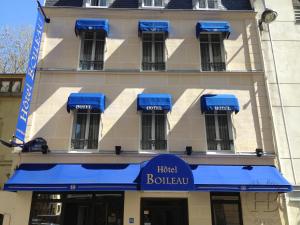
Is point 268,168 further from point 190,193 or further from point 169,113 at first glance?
point 169,113

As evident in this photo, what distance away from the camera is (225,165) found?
1020 centimetres

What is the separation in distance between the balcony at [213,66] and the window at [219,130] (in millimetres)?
1865

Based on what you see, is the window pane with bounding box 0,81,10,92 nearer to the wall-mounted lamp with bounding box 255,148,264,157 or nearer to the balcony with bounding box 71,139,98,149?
the balcony with bounding box 71,139,98,149

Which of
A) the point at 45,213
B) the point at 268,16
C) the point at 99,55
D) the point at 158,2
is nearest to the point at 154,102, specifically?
the point at 99,55

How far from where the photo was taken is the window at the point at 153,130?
34.7 feet

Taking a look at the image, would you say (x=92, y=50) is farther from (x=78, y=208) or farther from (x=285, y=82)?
(x=285, y=82)

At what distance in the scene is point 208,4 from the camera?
42.3 feet

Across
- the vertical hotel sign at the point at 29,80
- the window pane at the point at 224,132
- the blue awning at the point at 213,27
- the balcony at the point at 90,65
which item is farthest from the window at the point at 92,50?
the window pane at the point at 224,132

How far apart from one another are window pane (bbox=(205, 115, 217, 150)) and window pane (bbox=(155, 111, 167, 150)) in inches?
65.0

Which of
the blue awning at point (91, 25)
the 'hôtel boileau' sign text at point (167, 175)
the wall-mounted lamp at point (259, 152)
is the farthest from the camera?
the blue awning at point (91, 25)

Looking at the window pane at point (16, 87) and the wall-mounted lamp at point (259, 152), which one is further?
the window pane at point (16, 87)

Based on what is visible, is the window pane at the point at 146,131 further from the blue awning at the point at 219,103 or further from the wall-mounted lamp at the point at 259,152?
the wall-mounted lamp at the point at 259,152

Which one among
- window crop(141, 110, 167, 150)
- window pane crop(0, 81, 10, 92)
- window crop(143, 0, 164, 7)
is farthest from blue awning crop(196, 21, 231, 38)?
window pane crop(0, 81, 10, 92)

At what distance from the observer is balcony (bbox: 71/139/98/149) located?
10.5 meters
